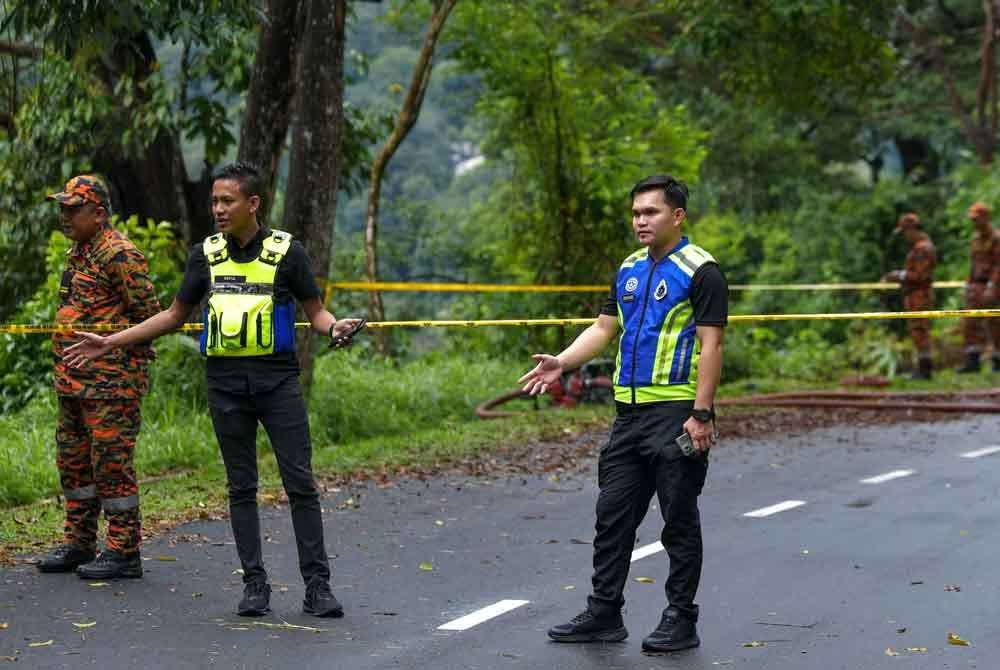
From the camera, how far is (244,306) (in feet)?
23.5

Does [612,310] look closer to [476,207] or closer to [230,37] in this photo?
[230,37]

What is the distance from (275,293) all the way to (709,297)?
75.9 inches

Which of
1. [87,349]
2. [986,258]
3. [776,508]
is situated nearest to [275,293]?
[87,349]

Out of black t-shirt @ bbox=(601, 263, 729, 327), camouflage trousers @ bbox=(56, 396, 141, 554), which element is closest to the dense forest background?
camouflage trousers @ bbox=(56, 396, 141, 554)

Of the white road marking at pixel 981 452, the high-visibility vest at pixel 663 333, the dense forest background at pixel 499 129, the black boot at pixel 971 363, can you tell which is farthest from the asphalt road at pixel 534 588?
the black boot at pixel 971 363

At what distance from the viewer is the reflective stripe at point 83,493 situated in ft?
27.4

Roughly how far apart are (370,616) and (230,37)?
7117mm

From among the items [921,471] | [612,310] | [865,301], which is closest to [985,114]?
[865,301]

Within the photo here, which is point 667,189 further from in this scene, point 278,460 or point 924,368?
point 924,368

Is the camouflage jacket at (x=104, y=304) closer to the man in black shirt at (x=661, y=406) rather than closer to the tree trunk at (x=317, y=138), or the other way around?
the man in black shirt at (x=661, y=406)

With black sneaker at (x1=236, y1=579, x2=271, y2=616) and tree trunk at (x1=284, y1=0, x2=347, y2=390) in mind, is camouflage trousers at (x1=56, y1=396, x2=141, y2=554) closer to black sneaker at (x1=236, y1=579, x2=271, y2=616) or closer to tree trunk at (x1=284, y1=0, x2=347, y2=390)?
black sneaker at (x1=236, y1=579, x2=271, y2=616)

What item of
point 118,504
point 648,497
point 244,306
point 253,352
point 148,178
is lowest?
point 118,504

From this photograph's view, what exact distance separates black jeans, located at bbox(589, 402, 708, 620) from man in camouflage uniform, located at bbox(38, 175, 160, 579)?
8.44ft

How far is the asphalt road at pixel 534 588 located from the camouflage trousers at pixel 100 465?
0.30 metres
